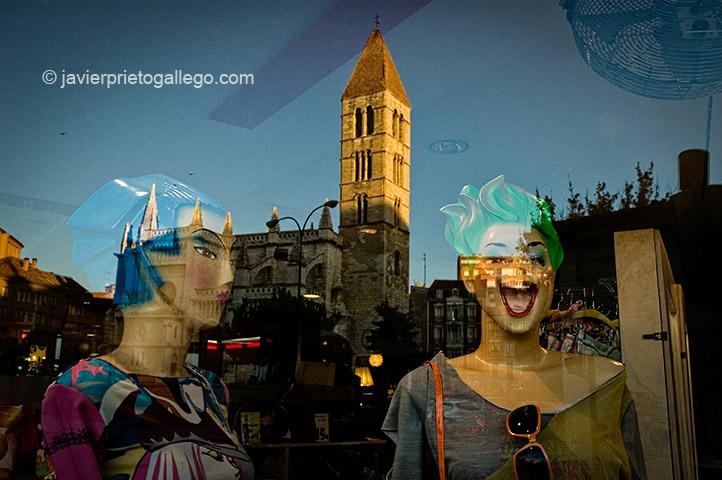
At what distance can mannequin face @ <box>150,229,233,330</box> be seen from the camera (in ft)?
4.97

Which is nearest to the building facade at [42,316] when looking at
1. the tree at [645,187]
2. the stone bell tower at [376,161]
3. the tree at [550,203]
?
the stone bell tower at [376,161]

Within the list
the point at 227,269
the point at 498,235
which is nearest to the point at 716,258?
the point at 498,235

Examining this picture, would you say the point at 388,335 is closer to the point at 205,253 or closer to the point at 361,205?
the point at 361,205

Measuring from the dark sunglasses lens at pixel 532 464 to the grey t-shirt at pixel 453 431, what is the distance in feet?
0.09

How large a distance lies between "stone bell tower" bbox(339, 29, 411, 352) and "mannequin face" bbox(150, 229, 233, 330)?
1.65 feet

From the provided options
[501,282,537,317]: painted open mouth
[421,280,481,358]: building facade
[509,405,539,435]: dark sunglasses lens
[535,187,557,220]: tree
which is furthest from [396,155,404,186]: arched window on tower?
[509,405,539,435]: dark sunglasses lens

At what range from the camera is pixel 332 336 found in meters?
4.72

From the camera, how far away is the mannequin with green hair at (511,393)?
1191 mm

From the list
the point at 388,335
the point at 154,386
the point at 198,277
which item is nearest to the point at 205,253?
the point at 198,277

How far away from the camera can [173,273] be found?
152 cm

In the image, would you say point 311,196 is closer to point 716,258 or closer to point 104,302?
point 104,302

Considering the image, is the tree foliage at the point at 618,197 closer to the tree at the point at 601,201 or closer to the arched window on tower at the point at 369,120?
the tree at the point at 601,201

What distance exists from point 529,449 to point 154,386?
826 mm

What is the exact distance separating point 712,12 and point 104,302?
170 centimetres
